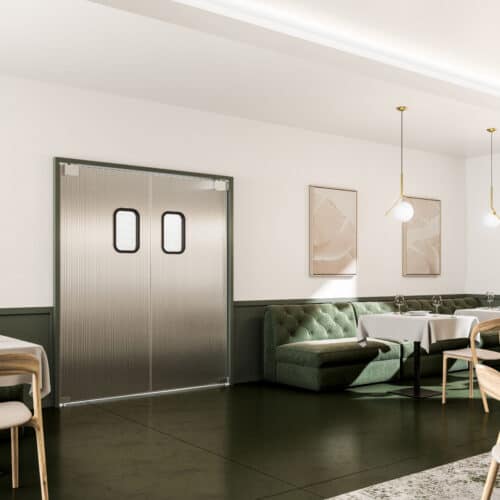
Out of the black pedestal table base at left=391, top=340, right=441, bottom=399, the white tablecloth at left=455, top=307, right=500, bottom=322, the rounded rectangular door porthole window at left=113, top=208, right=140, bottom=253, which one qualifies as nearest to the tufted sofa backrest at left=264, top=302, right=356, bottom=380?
the black pedestal table base at left=391, top=340, right=441, bottom=399

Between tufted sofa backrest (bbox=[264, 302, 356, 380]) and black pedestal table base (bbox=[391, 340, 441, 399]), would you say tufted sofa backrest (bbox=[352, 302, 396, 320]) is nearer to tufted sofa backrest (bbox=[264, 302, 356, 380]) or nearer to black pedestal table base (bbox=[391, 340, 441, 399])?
tufted sofa backrest (bbox=[264, 302, 356, 380])

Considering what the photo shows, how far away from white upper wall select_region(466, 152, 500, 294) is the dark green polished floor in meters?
3.40

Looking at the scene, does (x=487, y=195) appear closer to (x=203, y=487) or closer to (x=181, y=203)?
(x=181, y=203)

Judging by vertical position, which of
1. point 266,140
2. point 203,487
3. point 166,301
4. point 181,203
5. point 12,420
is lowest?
point 203,487

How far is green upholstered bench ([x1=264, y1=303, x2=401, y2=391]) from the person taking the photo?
21.0ft

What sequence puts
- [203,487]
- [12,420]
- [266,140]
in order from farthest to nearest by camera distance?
[266,140] → [203,487] → [12,420]

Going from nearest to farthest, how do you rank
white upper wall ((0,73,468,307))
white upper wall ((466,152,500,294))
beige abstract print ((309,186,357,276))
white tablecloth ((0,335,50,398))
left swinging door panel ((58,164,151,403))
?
1. white tablecloth ((0,335,50,398))
2. white upper wall ((0,73,468,307))
3. left swinging door panel ((58,164,151,403))
4. beige abstract print ((309,186,357,276))
5. white upper wall ((466,152,500,294))

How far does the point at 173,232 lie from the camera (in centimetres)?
650

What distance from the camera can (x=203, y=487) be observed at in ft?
11.8

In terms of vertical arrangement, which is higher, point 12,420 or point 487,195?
point 487,195

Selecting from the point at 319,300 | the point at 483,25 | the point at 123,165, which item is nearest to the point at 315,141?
the point at 319,300

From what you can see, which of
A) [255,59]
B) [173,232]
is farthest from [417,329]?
[255,59]

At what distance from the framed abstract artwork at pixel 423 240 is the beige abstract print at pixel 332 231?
1059mm

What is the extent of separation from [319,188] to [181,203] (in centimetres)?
194
